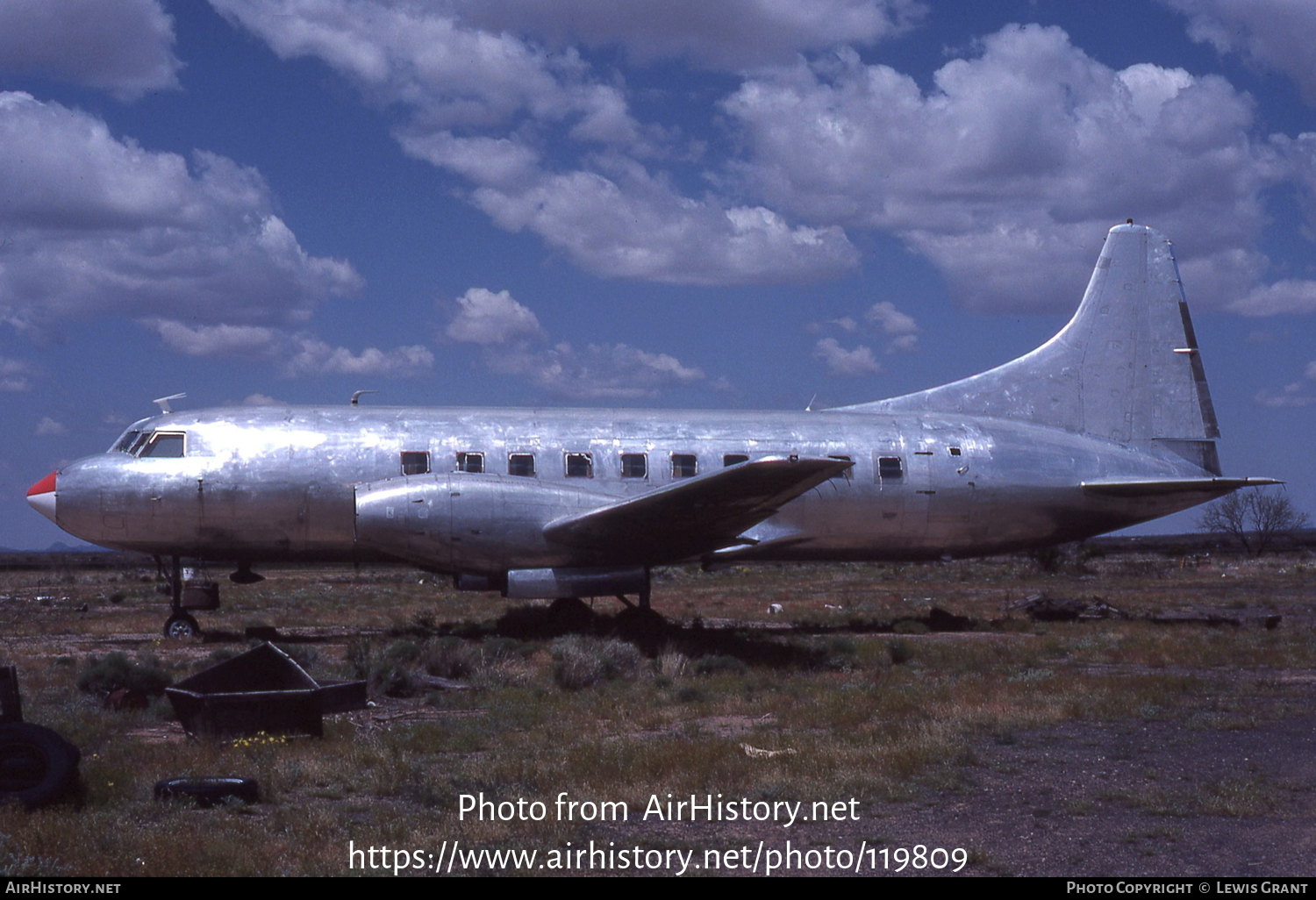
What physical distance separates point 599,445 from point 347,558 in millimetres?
4672

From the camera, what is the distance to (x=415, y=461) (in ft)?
59.8

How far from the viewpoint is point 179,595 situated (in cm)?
1947

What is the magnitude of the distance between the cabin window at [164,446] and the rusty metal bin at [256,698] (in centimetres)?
869

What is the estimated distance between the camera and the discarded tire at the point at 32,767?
289 inches

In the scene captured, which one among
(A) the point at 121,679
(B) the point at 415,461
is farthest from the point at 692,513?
(A) the point at 121,679

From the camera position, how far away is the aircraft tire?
18828mm

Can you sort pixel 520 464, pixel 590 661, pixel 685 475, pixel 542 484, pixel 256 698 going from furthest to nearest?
pixel 685 475 → pixel 520 464 → pixel 542 484 → pixel 590 661 → pixel 256 698

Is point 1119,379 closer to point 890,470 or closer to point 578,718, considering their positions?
point 890,470

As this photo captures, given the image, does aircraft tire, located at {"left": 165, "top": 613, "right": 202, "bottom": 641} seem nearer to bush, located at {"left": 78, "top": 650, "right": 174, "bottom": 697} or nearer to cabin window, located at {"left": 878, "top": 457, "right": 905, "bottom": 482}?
bush, located at {"left": 78, "top": 650, "right": 174, "bottom": 697}

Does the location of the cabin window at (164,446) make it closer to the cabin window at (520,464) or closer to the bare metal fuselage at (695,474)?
the bare metal fuselage at (695,474)

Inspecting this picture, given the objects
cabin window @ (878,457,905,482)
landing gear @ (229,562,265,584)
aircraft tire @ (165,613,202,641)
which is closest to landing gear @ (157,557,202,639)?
aircraft tire @ (165,613,202,641)

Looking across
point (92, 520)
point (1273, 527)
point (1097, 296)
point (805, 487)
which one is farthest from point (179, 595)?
point (1273, 527)

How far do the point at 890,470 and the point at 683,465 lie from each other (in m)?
3.77

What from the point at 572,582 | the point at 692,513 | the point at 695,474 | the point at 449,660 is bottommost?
the point at 449,660
